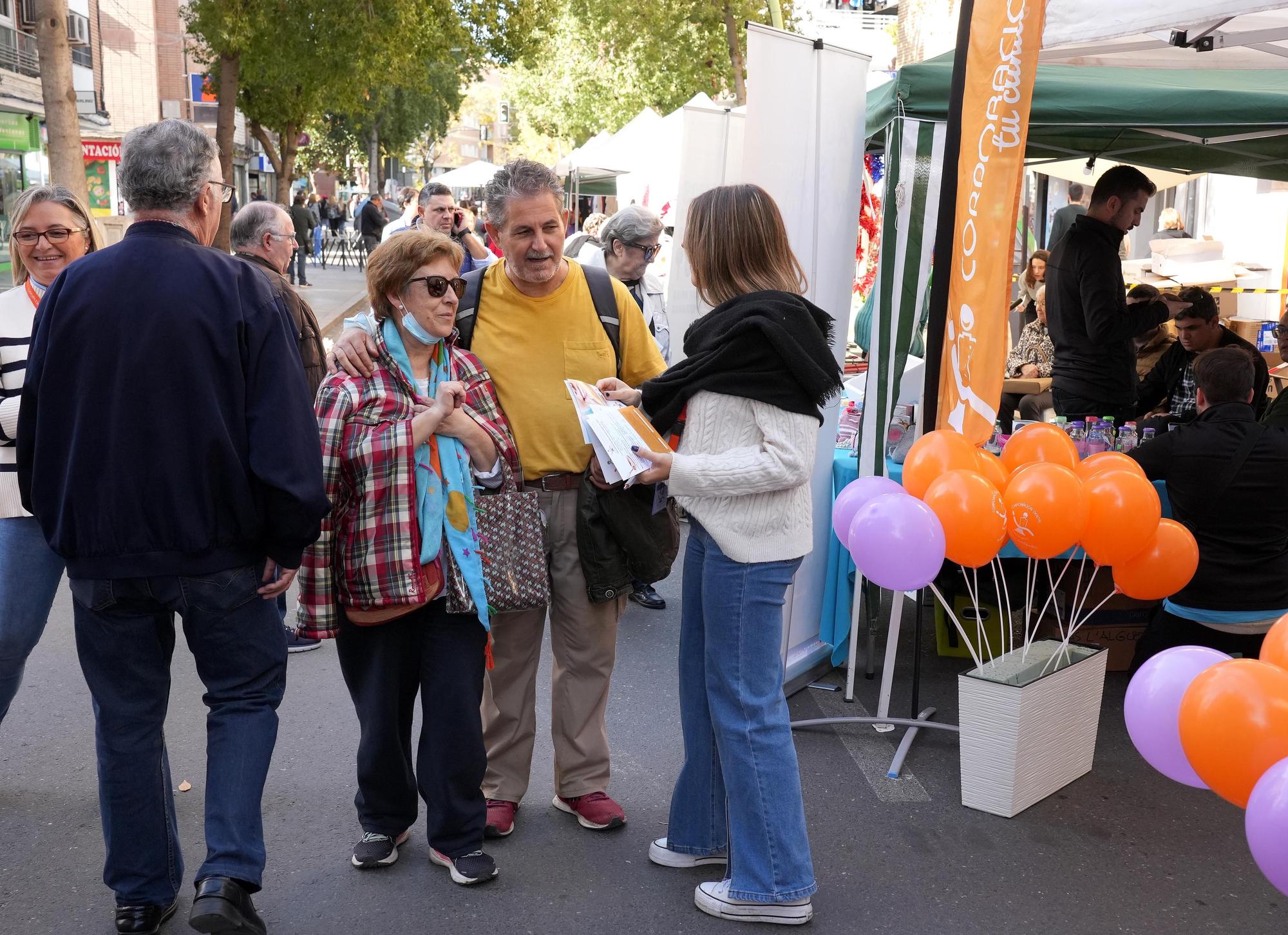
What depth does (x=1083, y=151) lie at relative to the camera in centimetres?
718

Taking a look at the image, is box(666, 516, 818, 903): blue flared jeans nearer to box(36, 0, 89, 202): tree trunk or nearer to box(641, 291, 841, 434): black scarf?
box(641, 291, 841, 434): black scarf

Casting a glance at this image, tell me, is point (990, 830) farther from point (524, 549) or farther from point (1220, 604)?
point (524, 549)

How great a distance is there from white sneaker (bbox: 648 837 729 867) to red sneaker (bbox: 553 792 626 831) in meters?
0.24

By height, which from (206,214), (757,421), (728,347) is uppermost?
(206,214)

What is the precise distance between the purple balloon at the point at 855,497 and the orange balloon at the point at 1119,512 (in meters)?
0.62

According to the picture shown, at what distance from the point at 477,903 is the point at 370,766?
0.47 metres

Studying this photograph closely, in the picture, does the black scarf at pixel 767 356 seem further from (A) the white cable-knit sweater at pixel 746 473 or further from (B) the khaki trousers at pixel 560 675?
(B) the khaki trousers at pixel 560 675

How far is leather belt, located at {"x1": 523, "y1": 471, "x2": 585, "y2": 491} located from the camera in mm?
3525

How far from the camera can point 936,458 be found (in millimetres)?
4062

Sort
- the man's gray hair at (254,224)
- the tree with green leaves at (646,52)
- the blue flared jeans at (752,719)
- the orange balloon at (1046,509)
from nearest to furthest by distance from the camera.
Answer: the blue flared jeans at (752,719), the orange balloon at (1046,509), the man's gray hair at (254,224), the tree with green leaves at (646,52)

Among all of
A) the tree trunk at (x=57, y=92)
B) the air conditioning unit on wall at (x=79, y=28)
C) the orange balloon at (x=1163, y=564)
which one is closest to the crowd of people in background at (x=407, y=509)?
the orange balloon at (x=1163, y=564)

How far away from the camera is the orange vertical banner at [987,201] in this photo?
393 cm

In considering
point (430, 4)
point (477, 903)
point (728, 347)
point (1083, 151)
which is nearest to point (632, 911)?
point (477, 903)

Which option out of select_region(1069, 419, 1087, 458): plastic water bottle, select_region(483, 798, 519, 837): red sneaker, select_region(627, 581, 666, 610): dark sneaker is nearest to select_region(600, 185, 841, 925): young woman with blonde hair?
select_region(483, 798, 519, 837): red sneaker
